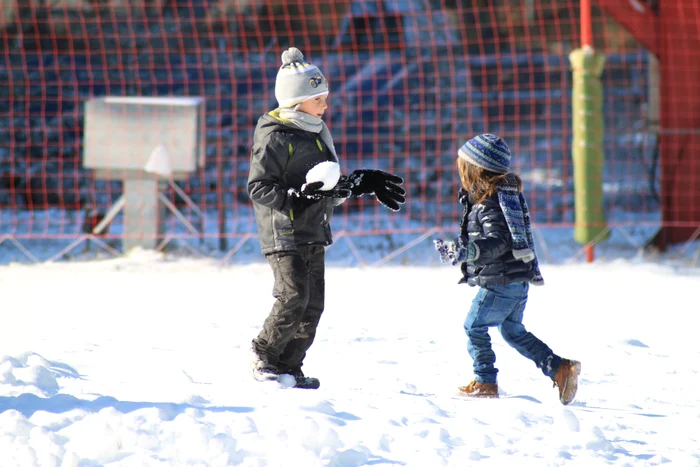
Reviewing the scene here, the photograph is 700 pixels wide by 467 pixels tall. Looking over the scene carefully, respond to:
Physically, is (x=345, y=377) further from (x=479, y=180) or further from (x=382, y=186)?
(x=479, y=180)

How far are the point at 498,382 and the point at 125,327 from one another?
201cm

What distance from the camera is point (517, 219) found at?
10.3 feet

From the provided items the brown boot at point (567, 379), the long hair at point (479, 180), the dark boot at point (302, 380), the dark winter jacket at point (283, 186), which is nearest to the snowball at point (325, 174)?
the dark winter jacket at point (283, 186)

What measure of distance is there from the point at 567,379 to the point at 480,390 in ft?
1.01

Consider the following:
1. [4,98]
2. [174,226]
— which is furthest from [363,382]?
[4,98]

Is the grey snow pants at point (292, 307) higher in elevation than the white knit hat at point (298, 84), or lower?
lower

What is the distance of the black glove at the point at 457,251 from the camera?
120 inches

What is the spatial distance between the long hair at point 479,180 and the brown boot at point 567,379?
64cm

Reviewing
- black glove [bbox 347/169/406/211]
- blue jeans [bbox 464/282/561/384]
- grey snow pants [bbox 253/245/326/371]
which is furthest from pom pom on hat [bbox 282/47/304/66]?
blue jeans [bbox 464/282/561/384]

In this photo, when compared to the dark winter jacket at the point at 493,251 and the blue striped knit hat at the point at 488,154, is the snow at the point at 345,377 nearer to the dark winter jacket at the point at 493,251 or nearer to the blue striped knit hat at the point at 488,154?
the dark winter jacket at the point at 493,251

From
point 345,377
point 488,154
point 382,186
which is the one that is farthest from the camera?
point 345,377

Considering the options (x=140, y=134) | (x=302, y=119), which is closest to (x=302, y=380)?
(x=302, y=119)

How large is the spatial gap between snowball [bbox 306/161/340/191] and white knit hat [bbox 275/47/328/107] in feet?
1.09

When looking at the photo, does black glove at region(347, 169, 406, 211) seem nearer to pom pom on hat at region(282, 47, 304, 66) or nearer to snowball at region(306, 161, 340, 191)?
snowball at region(306, 161, 340, 191)
